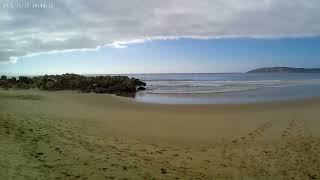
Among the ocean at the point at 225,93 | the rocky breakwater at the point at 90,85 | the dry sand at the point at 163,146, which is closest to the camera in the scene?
the dry sand at the point at 163,146

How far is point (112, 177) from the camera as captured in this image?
6.18 m

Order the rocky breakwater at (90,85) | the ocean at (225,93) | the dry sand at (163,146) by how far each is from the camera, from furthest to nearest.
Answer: the rocky breakwater at (90,85) < the ocean at (225,93) < the dry sand at (163,146)

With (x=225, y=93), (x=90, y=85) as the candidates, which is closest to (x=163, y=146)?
(x=225, y=93)

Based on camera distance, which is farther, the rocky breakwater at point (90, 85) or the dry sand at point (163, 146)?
the rocky breakwater at point (90, 85)

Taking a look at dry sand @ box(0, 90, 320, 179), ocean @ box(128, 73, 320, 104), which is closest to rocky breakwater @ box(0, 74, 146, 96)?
ocean @ box(128, 73, 320, 104)

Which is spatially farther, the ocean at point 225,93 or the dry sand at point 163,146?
the ocean at point 225,93

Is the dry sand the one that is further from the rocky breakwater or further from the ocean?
the rocky breakwater

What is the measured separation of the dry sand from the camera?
259 inches

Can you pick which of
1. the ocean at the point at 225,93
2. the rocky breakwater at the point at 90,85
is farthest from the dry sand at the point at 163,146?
the rocky breakwater at the point at 90,85

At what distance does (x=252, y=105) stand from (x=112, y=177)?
524 inches

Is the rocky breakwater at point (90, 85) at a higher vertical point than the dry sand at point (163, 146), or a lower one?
higher

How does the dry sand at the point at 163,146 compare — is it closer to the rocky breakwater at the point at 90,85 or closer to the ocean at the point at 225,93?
the ocean at the point at 225,93

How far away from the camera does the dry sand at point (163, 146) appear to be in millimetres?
6578

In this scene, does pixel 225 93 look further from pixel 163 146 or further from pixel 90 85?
pixel 163 146
